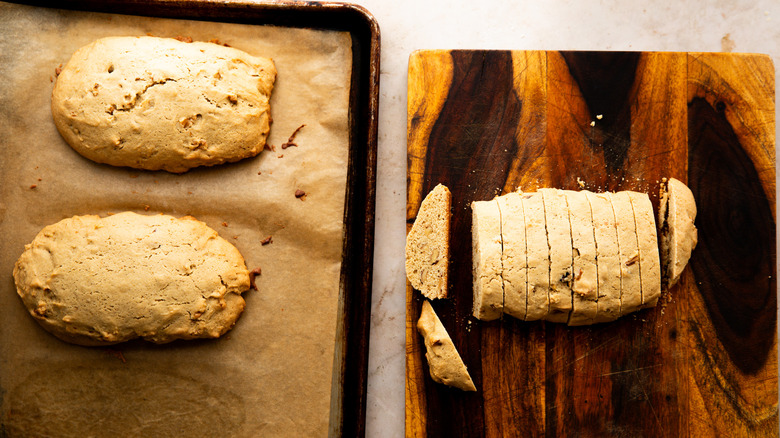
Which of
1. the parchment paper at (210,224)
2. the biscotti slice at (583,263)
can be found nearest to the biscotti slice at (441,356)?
the parchment paper at (210,224)

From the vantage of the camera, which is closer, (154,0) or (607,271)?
(607,271)

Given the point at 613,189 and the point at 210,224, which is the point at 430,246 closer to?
the point at 613,189

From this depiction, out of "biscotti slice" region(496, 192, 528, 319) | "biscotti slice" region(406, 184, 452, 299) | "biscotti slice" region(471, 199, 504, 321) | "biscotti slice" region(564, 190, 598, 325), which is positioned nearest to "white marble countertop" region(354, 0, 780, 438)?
"biscotti slice" region(406, 184, 452, 299)

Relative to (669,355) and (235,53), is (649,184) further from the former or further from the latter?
(235,53)

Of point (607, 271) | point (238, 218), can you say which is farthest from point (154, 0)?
point (607, 271)

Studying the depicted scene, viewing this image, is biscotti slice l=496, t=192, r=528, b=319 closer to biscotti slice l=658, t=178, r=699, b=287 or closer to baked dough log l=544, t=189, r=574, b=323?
baked dough log l=544, t=189, r=574, b=323

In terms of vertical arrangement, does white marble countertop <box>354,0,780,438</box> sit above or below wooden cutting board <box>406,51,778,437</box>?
above

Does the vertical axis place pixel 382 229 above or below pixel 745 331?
above
